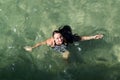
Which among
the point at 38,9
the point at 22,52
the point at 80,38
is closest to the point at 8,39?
the point at 22,52

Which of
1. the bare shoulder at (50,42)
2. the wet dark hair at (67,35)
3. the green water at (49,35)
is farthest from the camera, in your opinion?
the green water at (49,35)

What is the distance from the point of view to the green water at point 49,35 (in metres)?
9.23

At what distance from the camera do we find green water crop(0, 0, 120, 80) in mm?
9234

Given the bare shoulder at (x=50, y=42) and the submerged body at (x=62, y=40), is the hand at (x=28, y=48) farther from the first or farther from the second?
the bare shoulder at (x=50, y=42)

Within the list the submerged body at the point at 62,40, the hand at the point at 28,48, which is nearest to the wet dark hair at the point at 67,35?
the submerged body at the point at 62,40

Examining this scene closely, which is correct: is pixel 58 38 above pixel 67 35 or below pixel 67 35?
below

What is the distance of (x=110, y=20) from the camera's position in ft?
33.8

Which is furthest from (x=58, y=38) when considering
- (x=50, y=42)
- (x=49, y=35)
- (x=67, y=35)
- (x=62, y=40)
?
(x=49, y=35)

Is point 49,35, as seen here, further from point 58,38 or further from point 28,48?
point 58,38

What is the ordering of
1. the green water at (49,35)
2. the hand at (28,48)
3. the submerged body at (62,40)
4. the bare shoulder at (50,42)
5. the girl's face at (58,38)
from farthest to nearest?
1. the hand at (28,48)
2. the green water at (49,35)
3. the bare shoulder at (50,42)
4. the submerged body at (62,40)
5. the girl's face at (58,38)

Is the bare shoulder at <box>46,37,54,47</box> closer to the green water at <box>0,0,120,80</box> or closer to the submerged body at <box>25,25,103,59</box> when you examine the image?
the submerged body at <box>25,25,103,59</box>

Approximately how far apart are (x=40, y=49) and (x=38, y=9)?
1.53m

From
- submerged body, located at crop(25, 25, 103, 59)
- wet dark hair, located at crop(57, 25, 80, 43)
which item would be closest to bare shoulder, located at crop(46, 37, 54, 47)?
submerged body, located at crop(25, 25, 103, 59)

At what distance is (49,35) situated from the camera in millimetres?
10070
